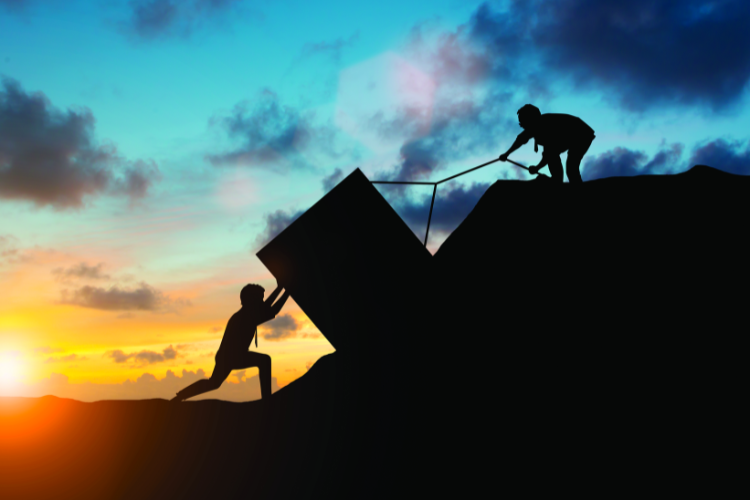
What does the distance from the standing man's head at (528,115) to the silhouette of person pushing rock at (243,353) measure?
3431 mm

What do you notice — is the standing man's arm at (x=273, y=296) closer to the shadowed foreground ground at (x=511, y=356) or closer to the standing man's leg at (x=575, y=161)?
the shadowed foreground ground at (x=511, y=356)

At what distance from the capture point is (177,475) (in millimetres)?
4938

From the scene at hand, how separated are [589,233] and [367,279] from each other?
1.97 meters

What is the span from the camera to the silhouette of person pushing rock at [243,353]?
18.9 feet

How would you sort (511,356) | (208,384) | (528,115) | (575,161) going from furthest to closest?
(208,384) → (528,115) → (575,161) → (511,356)

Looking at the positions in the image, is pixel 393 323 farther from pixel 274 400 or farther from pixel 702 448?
pixel 702 448

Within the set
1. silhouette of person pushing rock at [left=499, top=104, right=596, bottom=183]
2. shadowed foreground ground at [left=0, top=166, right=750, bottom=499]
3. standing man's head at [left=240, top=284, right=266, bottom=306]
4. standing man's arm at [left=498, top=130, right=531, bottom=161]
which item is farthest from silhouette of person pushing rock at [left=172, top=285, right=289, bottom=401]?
silhouette of person pushing rock at [left=499, top=104, right=596, bottom=183]

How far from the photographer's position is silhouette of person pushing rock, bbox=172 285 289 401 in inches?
227

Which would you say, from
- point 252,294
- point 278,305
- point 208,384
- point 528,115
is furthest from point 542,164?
point 208,384

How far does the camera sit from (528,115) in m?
5.40

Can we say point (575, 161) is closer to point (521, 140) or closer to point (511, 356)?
point (521, 140)

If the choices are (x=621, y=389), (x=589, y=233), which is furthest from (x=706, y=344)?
(x=589, y=233)

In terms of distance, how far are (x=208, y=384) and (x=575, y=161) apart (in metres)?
4.96

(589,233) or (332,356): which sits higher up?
(589,233)
